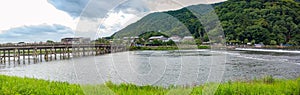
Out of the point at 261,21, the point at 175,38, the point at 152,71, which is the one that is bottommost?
the point at 152,71

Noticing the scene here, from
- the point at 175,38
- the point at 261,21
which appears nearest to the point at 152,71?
the point at 175,38

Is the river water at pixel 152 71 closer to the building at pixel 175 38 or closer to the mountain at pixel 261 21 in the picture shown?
the building at pixel 175 38

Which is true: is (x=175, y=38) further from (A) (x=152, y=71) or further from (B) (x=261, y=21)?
(B) (x=261, y=21)

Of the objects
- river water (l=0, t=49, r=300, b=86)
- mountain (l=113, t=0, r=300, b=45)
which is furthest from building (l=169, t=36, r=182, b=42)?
mountain (l=113, t=0, r=300, b=45)

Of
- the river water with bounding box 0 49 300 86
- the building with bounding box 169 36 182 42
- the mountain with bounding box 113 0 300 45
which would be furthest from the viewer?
the mountain with bounding box 113 0 300 45

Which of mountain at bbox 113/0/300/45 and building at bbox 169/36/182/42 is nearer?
building at bbox 169/36/182/42

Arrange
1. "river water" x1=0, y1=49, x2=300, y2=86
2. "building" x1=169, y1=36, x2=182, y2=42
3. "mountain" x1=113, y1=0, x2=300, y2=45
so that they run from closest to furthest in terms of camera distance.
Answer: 1. "river water" x1=0, y1=49, x2=300, y2=86
2. "building" x1=169, y1=36, x2=182, y2=42
3. "mountain" x1=113, y1=0, x2=300, y2=45

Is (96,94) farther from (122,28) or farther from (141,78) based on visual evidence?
(141,78)

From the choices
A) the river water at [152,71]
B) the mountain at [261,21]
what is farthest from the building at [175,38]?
the mountain at [261,21]

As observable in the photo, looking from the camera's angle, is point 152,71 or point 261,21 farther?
point 261,21

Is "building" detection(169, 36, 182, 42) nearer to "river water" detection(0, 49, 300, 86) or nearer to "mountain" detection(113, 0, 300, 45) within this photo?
"river water" detection(0, 49, 300, 86)

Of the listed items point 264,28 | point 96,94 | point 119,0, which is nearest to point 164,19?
point 119,0

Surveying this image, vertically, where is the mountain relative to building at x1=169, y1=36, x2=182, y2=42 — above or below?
above
